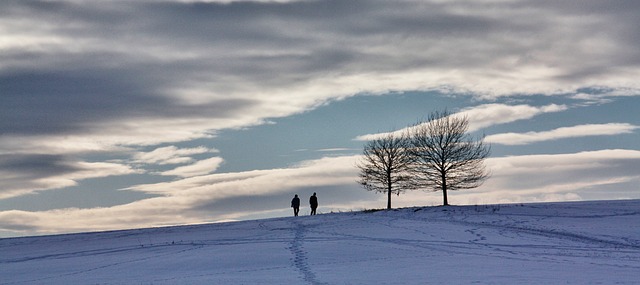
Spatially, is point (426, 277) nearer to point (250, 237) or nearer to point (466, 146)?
point (250, 237)

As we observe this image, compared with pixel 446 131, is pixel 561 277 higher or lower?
lower

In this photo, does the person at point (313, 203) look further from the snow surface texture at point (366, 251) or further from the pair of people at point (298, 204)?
the snow surface texture at point (366, 251)

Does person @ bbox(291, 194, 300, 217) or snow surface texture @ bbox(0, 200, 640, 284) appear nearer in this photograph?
snow surface texture @ bbox(0, 200, 640, 284)

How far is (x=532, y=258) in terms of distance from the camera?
2273 cm

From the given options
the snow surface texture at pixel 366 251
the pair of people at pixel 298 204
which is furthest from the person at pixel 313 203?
the snow surface texture at pixel 366 251

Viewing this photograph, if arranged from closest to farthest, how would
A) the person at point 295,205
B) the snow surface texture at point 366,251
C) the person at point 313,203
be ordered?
the snow surface texture at point 366,251 < the person at point 295,205 < the person at point 313,203

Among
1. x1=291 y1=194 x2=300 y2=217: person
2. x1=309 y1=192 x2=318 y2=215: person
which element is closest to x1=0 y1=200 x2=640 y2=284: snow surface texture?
x1=291 y1=194 x2=300 y2=217: person

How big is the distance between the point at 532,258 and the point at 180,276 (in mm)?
10205

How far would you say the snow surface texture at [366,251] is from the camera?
63.1ft

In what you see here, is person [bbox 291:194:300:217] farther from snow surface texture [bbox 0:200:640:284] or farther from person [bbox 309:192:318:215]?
snow surface texture [bbox 0:200:640:284]

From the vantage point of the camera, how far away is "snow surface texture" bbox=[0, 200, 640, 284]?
63.1 feet

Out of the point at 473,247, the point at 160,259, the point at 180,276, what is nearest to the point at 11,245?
the point at 160,259

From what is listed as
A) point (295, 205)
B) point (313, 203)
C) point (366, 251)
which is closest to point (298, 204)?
point (295, 205)

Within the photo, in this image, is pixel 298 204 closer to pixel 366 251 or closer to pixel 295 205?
pixel 295 205
